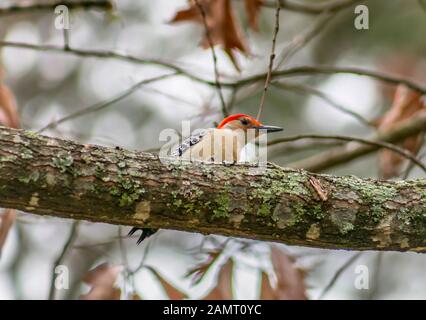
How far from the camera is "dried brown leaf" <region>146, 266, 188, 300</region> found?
4.99m

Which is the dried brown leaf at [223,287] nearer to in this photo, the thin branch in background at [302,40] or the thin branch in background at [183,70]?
the thin branch in background at [183,70]

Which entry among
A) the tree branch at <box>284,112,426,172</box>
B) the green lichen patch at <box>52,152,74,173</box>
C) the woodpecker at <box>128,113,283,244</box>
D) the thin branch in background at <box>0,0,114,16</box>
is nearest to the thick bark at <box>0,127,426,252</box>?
the green lichen patch at <box>52,152,74,173</box>

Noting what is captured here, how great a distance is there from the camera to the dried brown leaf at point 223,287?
16.9 feet

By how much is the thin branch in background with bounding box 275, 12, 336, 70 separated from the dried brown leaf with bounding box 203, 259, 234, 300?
5.98 ft

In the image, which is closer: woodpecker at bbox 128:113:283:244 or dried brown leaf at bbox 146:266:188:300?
dried brown leaf at bbox 146:266:188:300

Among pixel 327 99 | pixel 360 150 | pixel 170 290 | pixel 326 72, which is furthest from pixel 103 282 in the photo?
pixel 360 150

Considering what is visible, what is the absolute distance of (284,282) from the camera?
17.1ft

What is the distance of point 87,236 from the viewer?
954cm

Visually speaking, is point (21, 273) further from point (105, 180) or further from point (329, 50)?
point (105, 180)

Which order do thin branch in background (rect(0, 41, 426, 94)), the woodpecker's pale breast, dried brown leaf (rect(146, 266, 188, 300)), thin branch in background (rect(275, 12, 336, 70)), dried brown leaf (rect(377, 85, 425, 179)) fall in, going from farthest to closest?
dried brown leaf (rect(377, 85, 425, 179)), thin branch in background (rect(275, 12, 336, 70)), thin branch in background (rect(0, 41, 426, 94)), the woodpecker's pale breast, dried brown leaf (rect(146, 266, 188, 300))

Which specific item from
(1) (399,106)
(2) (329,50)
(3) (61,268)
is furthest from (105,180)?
(2) (329,50)

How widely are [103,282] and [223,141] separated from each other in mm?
1412

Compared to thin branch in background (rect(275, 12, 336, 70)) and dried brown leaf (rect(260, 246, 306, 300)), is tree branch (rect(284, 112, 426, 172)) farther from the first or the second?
dried brown leaf (rect(260, 246, 306, 300))
